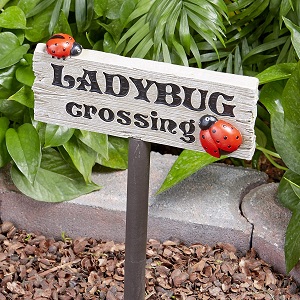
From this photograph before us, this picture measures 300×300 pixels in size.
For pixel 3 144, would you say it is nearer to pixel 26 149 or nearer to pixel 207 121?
pixel 26 149

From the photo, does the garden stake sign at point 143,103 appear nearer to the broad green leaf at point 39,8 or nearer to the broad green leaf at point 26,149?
the broad green leaf at point 26,149

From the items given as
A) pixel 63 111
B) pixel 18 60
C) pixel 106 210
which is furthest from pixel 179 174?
pixel 63 111

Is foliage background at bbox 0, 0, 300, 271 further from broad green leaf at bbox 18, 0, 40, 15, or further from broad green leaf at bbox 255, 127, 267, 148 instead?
broad green leaf at bbox 255, 127, 267, 148

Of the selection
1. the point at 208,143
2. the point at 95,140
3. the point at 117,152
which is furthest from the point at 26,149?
the point at 208,143

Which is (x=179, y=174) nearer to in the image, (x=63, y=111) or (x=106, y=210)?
(x=106, y=210)

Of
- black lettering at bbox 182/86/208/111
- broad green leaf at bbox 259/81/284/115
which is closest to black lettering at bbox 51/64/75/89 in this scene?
black lettering at bbox 182/86/208/111

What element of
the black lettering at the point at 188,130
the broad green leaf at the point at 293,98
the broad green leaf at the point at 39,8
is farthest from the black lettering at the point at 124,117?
the broad green leaf at the point at 39,8
